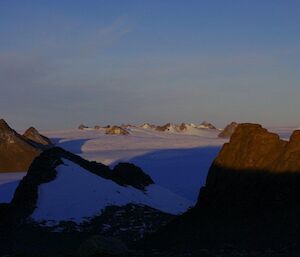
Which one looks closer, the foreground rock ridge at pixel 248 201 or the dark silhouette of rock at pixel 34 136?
the foreground rock ridge at pixel 248 201

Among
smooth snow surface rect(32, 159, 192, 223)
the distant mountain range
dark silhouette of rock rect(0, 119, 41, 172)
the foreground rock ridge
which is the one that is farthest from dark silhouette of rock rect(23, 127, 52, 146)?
the foreground rock ridge

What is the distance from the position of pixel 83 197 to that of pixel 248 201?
26284 mm

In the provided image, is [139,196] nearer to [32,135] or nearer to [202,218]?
[202,218]

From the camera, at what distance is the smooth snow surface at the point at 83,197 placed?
5853 cm

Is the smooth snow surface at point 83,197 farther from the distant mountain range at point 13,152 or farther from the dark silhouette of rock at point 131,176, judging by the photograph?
the distant mountain range at point 13,152

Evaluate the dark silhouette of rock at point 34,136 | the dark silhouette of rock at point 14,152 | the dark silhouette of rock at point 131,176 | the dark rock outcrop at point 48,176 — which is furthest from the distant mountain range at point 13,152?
the dark rock outcrop at point 48,176

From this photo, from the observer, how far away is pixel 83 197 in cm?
6253

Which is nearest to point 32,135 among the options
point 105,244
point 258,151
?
point 258,151

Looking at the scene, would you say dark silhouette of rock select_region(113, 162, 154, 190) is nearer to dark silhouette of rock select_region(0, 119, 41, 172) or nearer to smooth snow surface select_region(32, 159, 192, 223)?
smooth snow surface select_region(32, 159, 192, 223)

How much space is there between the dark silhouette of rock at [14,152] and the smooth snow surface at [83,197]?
253 ft

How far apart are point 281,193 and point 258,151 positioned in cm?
581

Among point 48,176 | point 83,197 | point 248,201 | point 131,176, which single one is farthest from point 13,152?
point 248,201

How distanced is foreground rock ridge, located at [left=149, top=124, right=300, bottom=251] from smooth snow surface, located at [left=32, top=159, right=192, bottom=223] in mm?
17201

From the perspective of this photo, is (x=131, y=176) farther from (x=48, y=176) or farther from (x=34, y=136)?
(x=34, y=136)
